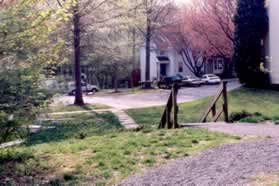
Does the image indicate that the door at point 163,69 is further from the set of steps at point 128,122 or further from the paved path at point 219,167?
the paved path at point 219,167

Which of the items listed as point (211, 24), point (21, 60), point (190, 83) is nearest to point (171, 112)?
point (21, 60)

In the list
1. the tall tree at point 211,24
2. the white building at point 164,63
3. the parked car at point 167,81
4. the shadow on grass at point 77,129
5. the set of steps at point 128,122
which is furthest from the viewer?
the white building at point 164,63

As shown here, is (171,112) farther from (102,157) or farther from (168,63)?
(168,63)

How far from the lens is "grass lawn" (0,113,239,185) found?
4.59 metres

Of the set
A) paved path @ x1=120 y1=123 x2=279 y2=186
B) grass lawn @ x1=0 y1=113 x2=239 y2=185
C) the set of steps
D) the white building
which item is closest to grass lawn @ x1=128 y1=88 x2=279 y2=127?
the set of steps

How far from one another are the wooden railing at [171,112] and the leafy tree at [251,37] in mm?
10232

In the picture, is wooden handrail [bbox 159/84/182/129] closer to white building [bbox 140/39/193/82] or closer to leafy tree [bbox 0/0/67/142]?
leafy tree [bbox 0/0/67/142]

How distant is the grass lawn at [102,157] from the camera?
15.1 ft

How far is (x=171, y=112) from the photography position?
962cm

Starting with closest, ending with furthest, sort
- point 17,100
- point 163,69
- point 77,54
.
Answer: point 17,100, point 77,54, point 163,69

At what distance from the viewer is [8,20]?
4.81m

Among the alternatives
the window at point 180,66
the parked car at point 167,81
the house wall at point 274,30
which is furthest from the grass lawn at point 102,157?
the window at point 180,66

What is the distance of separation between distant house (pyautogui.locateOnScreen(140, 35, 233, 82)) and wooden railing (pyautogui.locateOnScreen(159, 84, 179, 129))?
3164 cm

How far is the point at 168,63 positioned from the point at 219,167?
40.4m
